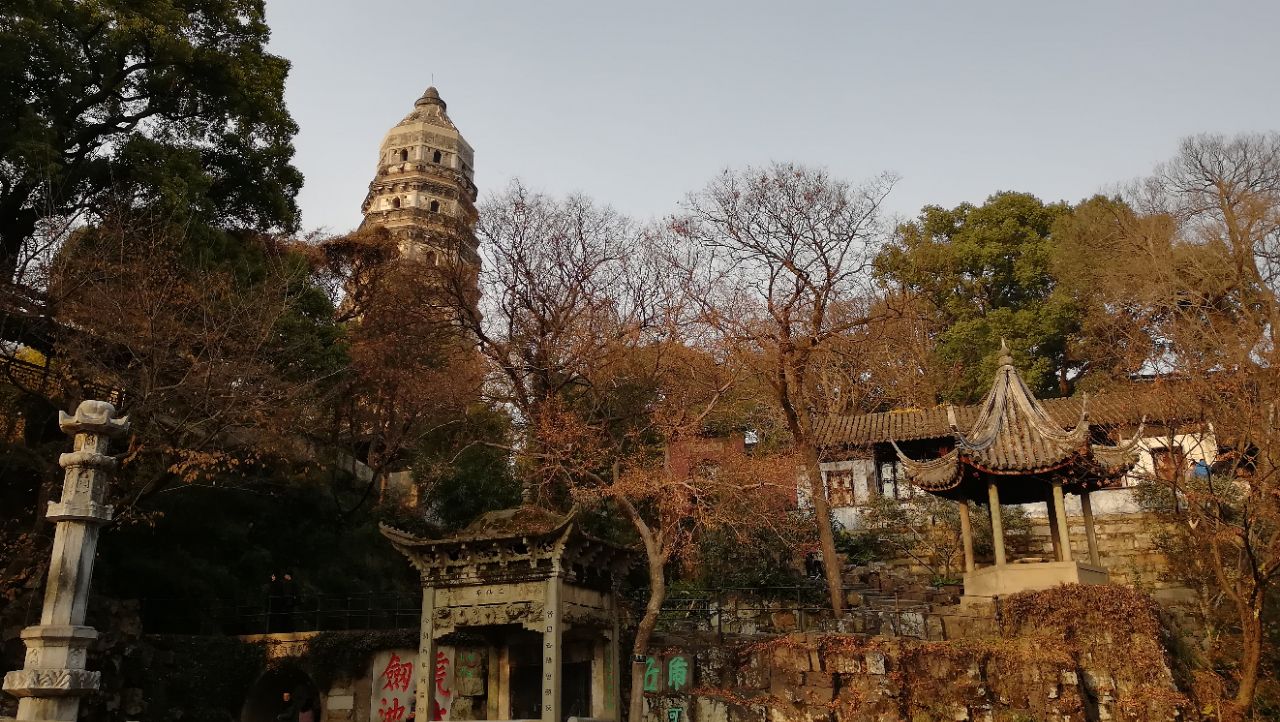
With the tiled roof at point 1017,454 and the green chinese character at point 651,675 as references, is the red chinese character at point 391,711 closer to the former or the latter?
the green chinese character at point 651,675

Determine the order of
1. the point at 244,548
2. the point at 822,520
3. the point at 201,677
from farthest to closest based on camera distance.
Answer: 1. the point at 244,548
2. the point at 822,520
3. the point at 201,677

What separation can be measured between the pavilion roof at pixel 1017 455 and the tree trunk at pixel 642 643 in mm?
4789

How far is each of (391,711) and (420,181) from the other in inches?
1323

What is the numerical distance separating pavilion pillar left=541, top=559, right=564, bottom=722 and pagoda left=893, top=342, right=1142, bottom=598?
6.63m

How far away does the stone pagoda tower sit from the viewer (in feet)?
149

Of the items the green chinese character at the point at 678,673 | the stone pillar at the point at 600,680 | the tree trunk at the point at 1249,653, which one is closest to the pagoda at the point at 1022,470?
the tree trunk at the point at 1249,653

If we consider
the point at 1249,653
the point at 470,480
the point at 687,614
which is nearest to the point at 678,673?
the point at 687,614

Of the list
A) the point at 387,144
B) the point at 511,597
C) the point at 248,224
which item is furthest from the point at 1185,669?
the point at 387,144

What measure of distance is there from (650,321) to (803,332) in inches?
128

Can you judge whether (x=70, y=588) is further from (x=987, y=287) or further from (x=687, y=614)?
(x=987, y=287)

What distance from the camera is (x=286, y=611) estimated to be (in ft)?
66.0

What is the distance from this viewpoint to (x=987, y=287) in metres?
36.2

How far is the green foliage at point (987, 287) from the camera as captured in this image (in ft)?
111

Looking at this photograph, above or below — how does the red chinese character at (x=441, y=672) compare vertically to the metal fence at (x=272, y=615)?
below
